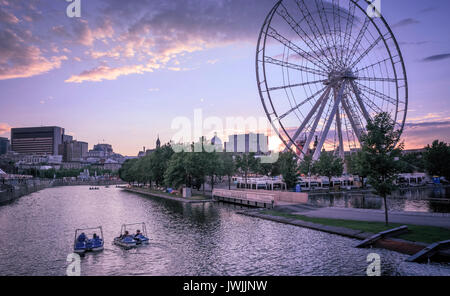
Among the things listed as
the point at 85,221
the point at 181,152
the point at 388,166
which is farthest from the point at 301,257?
the point at 181,152

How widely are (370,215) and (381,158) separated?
1137cm

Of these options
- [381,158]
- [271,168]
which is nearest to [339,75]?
[381,158]

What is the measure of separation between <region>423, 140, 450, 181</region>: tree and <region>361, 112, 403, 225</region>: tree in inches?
3122

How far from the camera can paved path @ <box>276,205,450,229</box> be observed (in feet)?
119

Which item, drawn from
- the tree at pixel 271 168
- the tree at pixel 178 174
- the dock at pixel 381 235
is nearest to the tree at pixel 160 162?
the tree at pixel 178 174

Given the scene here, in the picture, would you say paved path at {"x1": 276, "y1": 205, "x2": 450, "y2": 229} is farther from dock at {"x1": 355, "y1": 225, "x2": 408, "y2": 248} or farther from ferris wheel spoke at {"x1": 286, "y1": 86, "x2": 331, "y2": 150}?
ferris wheel spoke at {"x1": 286, "y1": 86, "x2": 331, "y2": 150}

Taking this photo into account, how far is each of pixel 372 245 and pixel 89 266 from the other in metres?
25.1

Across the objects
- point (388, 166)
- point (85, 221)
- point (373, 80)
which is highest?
point (373, 80)

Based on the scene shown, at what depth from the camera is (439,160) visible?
331 feet

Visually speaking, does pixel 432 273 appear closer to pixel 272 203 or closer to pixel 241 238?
pixel 241 238

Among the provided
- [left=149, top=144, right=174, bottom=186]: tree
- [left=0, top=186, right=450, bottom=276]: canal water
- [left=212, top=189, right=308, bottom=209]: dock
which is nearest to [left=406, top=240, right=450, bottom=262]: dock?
[left=0, top=186, right=450, bottom=276]: canal water

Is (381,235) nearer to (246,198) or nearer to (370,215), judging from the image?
(370,215)

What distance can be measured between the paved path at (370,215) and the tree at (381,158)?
423cm
